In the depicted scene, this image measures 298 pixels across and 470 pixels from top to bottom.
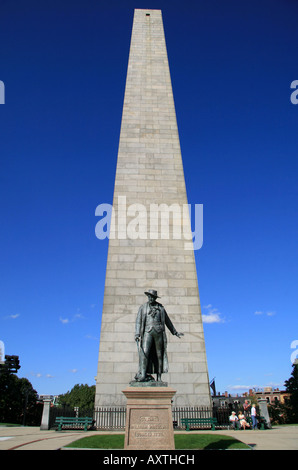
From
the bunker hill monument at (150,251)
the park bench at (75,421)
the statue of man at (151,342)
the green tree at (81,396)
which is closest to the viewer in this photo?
the statue of man at (151,342)

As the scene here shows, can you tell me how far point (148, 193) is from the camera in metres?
20.5

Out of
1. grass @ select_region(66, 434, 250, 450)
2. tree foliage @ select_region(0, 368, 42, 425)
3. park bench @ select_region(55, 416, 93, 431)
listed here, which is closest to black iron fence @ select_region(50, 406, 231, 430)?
park bench @ select_region(55, 416, 93, 431)

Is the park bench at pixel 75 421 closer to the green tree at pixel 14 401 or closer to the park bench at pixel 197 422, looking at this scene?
the park bench at pixel 197 422

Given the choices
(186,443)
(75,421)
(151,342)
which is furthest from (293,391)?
(151,342)

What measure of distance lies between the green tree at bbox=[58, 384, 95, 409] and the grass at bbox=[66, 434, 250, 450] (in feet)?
216

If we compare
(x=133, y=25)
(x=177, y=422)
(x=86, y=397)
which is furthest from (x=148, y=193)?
(x=86, y=397)

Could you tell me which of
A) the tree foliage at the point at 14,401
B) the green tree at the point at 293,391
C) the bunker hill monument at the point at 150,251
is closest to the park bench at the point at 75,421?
the bunker hill monument at the point at 150,251

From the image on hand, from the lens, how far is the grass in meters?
9.50

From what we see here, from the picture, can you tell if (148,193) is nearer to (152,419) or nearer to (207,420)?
(207,420)

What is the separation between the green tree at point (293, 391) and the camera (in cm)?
5100

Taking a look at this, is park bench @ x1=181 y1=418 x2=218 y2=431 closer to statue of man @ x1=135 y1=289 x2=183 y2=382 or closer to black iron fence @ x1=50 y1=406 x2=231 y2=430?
black iron fence @ x1=50 y1=406 x2=231 y2=430

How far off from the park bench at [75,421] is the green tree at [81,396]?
61.0 metres

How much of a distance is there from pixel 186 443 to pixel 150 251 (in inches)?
414

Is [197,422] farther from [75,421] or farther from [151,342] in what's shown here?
[151,342]
